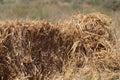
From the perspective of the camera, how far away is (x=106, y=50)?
11336 mm

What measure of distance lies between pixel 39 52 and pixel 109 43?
1.76 metres

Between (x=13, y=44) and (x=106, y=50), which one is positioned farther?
(x=106, y=50)

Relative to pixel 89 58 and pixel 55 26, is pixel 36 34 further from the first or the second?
pixel 89 58

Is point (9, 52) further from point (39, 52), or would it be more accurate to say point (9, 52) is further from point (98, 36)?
point (98, 36)

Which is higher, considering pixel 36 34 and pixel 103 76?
pixel 36 34

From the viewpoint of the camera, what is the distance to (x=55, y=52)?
1098 centimetres

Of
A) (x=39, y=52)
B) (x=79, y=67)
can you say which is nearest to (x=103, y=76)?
(x=79, y=67)

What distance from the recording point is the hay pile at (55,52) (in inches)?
416

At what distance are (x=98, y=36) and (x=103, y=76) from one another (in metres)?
1.35

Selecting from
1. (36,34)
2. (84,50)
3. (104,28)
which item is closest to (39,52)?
(36,34)

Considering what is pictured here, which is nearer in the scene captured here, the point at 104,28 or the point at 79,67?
the point at 79,67

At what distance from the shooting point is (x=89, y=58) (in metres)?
11.1

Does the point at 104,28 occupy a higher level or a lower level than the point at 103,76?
higher

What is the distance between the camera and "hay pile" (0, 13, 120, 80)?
10562 mm
